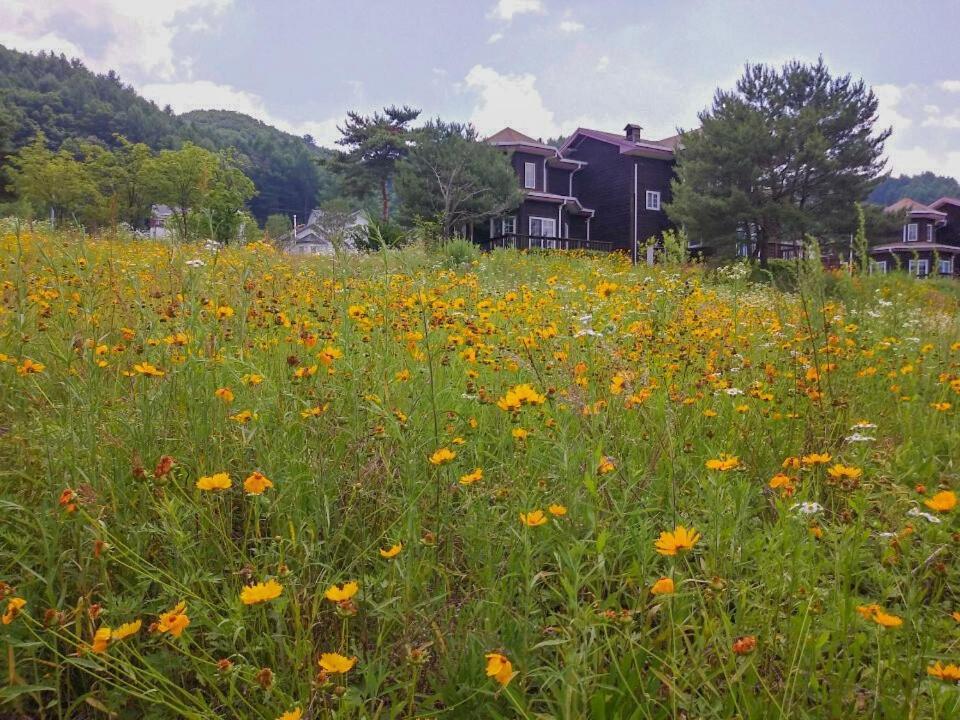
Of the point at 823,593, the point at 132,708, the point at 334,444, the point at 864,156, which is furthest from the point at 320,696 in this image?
the point at 864,156

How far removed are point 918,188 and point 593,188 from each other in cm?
3640

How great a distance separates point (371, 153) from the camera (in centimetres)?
3644

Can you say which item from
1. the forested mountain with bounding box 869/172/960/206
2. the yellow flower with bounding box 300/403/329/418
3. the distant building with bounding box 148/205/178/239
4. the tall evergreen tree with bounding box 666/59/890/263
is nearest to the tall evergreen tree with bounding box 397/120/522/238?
the tall evergreen tree with bounding box 666/59/890/263

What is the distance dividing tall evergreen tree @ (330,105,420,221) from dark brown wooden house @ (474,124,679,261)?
12135 mm

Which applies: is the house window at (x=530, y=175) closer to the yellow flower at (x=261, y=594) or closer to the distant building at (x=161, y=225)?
the distant building at (x=161, y=225)

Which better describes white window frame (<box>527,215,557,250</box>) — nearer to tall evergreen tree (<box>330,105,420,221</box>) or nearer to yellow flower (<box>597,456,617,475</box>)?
tall evergreen tree (<box>330,105,420,221</box>)

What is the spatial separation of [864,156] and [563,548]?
24356 mm

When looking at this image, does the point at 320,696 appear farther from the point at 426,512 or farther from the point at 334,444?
the point at 334,444

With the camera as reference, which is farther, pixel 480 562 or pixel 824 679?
pixel 480 562

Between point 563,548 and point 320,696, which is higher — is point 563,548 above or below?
above

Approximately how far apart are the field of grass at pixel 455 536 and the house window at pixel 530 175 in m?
23.9

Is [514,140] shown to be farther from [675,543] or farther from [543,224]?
[675,543]

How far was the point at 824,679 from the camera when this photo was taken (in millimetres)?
1100

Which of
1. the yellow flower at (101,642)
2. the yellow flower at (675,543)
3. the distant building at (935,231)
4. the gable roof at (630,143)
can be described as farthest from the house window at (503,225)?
the yellow flower at (101,642)
